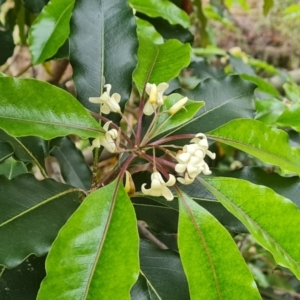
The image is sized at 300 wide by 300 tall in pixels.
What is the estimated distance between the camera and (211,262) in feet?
1.78

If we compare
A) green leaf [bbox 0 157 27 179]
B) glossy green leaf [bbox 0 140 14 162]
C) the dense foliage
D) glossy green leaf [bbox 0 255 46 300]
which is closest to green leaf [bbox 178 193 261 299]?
the dense foliage

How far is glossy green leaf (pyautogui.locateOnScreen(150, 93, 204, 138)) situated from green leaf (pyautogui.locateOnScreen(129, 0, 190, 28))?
1.00ft

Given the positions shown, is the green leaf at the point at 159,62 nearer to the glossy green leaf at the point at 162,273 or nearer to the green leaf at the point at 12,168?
the glossy green leaf at the point at 162,273

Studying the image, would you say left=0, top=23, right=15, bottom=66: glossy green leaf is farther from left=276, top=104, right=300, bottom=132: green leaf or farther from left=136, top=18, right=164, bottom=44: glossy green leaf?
left=276, top=104, right=300, bottom=132: green leaf

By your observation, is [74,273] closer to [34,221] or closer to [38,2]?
[34,221]

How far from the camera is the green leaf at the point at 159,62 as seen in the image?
2.32 ft

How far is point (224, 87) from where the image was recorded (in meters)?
0.79

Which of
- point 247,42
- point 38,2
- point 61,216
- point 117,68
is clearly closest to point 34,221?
point 61,216

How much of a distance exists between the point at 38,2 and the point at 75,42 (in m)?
0.31

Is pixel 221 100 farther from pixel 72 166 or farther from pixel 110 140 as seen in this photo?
pixel 72 166

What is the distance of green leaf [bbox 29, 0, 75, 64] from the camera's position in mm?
797

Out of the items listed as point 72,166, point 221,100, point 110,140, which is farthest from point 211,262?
point 72,166

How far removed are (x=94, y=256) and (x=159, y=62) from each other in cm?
35

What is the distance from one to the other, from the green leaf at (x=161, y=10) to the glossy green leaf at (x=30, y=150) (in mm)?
336
